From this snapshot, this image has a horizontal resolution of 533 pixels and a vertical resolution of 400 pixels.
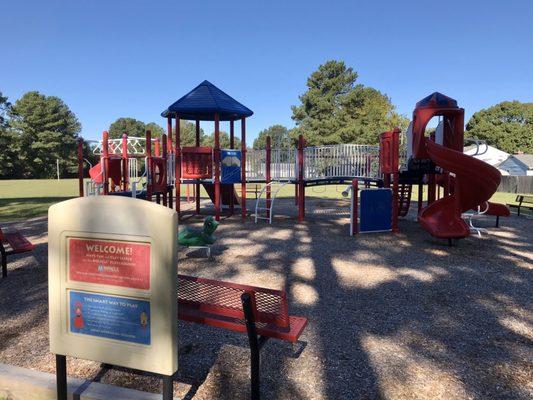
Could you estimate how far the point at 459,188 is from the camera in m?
8.59

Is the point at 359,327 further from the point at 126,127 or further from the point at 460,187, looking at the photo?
the point at 126,127

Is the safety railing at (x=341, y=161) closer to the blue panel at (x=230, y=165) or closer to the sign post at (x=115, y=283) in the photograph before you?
the blue panel at (x=230, y=165)

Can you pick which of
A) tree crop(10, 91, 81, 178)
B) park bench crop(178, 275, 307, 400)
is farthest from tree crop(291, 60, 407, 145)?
park bench crop(178, 275, 307, 400)

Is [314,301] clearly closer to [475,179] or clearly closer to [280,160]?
[475,179]

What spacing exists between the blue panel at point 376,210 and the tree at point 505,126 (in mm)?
55666

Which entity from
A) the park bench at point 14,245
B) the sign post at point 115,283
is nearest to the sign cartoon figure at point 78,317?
the sign post at point 115,283

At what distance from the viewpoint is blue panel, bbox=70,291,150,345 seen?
2.40 meters

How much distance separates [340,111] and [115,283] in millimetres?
54714

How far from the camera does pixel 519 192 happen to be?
33.9m

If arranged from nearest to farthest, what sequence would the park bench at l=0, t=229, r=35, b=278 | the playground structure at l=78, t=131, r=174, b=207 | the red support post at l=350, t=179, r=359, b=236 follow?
the park bench at l=0, t=229, r=35, b=278, the red support post at l=350, t=179, r=359, b=236, the playground structure at l=78, t=131, r=174, b=207

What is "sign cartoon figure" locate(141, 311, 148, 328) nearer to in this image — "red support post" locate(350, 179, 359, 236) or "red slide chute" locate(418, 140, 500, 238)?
"red slide chute" locate(418, 140, 500, 238)

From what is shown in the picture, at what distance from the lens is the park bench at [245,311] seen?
109 inches

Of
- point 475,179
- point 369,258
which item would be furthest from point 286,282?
point 475,179

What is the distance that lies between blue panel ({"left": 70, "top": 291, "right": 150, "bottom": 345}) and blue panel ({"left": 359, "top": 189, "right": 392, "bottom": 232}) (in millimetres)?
8318
